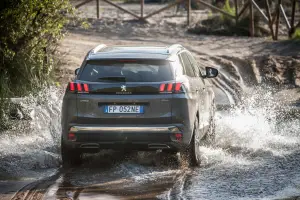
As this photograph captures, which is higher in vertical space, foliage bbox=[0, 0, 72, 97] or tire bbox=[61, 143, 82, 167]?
foliage bbox=[0, 0, 72, 97]

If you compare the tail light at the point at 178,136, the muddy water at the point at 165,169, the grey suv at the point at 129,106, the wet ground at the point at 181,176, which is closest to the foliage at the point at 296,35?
the muddy water at the point at 165,169

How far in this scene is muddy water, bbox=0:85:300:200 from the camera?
961 centimetres

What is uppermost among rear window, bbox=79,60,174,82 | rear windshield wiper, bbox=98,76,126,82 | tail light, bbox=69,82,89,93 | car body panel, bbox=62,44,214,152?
rear window, bbox=79,60,174,82

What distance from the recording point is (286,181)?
10.2 metres

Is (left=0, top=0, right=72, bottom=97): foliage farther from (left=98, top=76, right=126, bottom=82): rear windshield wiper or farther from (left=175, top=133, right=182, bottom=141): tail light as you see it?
(left=175, top=133, right=182, bottom=141): tail light

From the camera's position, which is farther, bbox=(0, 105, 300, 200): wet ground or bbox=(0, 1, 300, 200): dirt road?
bbox=(0, 1, 300, 200): dirt road

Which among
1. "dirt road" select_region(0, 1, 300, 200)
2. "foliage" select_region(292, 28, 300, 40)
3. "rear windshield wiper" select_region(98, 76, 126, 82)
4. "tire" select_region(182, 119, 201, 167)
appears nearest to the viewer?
"dirt road" select_region(0, 1, 300, 200)

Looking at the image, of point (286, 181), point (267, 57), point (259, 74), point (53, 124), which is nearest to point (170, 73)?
point (286, 181)

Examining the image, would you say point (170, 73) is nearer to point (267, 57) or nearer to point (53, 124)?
point (53, 124)

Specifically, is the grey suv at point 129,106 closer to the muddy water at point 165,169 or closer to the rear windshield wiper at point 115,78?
Answer: the rear windshield wiper at point 115,78

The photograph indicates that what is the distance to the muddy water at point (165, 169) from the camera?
31.5 feet

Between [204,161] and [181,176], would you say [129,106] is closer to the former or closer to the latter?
[181,176]

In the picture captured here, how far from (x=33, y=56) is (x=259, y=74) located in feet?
20.1

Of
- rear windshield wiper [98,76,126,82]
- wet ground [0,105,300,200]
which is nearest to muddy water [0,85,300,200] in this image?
wet ground [0,105,300,200]
